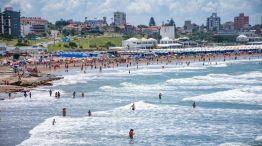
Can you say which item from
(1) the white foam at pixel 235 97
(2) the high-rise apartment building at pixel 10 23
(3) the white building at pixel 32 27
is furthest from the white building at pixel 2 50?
(3) the white building at pixel 32 27

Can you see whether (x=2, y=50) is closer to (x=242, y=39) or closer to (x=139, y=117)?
(x=139, y=117)

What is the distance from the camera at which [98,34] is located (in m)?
158

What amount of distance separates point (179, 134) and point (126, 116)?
6.81 m

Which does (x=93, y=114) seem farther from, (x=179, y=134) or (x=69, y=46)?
(x=69, y=46)

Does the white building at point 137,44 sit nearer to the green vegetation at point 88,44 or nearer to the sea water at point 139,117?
the green vegetation at point 88,44

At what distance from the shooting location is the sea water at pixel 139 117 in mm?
25953

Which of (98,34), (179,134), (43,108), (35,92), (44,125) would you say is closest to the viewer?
(179,134)

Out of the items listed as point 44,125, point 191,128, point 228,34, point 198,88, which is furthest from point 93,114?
point 228,34

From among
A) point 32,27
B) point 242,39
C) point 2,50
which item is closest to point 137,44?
point 2,50

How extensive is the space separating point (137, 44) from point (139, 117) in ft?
300

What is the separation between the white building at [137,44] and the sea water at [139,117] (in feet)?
229

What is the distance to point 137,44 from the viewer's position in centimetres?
12344

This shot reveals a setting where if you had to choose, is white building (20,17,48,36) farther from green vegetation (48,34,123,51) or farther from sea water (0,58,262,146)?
sea water (0,58,262,146)

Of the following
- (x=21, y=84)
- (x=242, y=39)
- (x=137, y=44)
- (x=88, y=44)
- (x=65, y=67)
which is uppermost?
(x=242, y=39)
